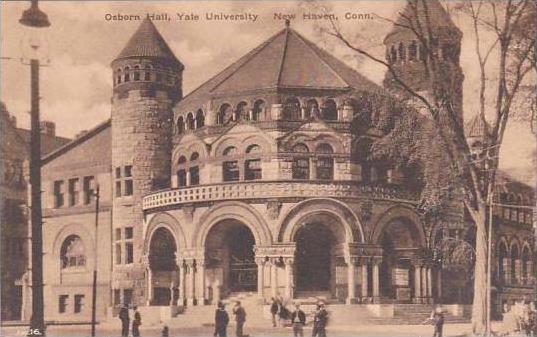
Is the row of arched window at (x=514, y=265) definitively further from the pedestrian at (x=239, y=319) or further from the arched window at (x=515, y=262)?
the pedestrian at (x=239, y=319)

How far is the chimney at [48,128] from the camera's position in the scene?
Answer: 2044 cm

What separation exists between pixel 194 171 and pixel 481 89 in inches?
339

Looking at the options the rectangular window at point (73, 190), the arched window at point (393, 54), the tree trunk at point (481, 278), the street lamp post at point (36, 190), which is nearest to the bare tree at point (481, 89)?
the tree trunk at point (481, 278)

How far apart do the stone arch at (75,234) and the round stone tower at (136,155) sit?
165 cm

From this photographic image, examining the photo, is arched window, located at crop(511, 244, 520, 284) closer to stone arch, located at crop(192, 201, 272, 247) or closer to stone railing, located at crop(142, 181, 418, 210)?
stone railing, located at crop(142, 181, 418, 210)

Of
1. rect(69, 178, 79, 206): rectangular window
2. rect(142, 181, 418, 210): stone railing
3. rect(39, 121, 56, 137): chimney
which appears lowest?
rect(142, 181, 418, 210): stone railing

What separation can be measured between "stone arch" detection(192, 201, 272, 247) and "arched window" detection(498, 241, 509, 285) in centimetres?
692

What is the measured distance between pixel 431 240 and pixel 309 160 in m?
3.68

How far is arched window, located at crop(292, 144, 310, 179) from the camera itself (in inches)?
901

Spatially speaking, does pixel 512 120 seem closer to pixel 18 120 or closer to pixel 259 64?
pixel 259 64

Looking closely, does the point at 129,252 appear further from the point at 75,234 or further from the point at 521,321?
the point at 521,321

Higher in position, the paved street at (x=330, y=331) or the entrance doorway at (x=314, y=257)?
the entrance doorway at (x=314, y=257)

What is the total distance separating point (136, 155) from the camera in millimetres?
24750

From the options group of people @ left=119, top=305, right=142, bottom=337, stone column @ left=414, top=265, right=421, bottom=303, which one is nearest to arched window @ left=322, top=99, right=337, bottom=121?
stone column @ left=414, top=265, right=421, bottom=303
